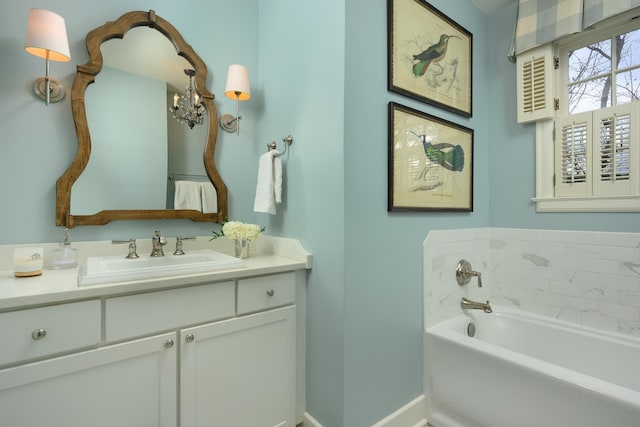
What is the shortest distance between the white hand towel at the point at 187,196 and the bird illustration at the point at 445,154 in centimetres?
133

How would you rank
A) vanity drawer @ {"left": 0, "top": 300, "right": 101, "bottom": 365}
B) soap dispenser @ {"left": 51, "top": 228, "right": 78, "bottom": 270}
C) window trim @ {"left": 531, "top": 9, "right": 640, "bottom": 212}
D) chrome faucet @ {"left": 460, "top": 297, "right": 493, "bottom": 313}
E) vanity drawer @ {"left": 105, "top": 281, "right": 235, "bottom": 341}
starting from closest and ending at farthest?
vanity drawer @ {"left": 0, "top": 300, "right": 101, "bottom": 365}, vanity drawer @ {"left": 105, "top": 281, "right": 235, "bottom": 341}, soap dispenser @ {"left": 51, "top": 228, "right": 78, "bottom": 270}, window trim @ {"left": 531, "top": 9, "right": 640, "bottom": 212}, chrome faucet @ {"left": 460, "top": 297, "right": 493, "bottom": 313}

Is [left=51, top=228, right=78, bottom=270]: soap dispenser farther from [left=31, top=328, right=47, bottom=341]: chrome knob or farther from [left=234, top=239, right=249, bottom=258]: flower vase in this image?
[left=234, top=239, right=249, bottom=258]: flower vase

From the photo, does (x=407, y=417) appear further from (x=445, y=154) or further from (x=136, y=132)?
(x=136, y=132)

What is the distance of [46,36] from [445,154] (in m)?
2.10

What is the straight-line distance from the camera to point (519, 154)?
7.00 ft

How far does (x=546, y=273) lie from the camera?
200cm

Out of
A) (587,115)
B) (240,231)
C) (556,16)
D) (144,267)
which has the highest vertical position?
(556,16)

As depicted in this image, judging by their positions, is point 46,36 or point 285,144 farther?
point 285,144

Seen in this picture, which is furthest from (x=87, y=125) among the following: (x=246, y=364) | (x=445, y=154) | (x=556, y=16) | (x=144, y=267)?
(x=556, y=16)

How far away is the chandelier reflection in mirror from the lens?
1.76 metres

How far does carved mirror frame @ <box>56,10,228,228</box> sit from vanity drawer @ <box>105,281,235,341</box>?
0.65m

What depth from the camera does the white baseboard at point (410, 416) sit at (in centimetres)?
158

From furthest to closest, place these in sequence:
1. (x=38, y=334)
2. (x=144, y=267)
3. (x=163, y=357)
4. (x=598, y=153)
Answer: (x=598, y=153)
(x=144, y=267)
(x=163, y=357)
(x=38, y=334)

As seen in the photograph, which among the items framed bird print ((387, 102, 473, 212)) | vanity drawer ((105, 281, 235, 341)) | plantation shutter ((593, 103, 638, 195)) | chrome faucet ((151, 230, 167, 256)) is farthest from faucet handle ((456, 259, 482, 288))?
chrome faucet ((151, 230, 167, 256))
